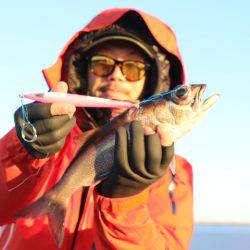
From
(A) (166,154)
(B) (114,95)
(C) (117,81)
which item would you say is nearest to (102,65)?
(C) (117,81)

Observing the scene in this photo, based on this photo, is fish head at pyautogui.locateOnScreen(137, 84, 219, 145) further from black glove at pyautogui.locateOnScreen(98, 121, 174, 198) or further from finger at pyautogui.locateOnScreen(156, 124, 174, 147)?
black glove at pyautogui.locateOnScreen(98, 121, 174, 198)

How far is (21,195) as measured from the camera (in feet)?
17.0

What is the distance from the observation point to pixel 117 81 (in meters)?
5.44

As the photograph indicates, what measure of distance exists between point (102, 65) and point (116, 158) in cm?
178

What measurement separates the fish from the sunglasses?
1054mm

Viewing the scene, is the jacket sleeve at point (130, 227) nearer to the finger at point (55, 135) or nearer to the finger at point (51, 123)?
the finger at point (55, 135)

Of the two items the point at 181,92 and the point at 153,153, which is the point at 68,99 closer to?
the point at 153,153

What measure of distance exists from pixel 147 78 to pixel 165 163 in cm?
198

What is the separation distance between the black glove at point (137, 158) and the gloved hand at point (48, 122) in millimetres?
530

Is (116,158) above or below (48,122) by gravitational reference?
below

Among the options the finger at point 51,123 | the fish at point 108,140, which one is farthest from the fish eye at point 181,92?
the finger at point 51,123

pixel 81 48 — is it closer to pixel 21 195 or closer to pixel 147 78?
pixel 147 78

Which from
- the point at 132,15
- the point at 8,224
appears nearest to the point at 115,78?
the point at 132,15

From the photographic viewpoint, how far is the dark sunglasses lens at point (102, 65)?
5492 millimetres
